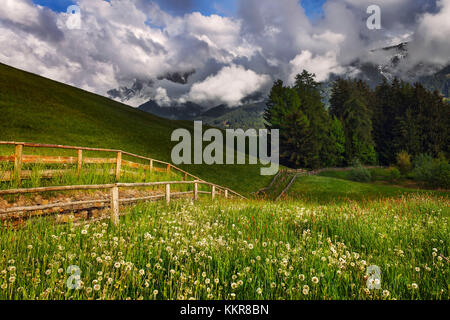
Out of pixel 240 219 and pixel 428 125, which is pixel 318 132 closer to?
pixel 428 125

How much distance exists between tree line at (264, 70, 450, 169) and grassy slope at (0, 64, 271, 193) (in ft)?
49.2

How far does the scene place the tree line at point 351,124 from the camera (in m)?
51.4

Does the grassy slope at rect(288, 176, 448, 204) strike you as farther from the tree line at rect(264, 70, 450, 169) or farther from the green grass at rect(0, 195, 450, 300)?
the green grass at rect(0, 195, 450, 300)

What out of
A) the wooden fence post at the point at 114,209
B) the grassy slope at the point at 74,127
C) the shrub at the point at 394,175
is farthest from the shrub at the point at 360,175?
the wooden fence post at the point at 114,209

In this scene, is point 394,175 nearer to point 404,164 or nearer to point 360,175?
point 404,164

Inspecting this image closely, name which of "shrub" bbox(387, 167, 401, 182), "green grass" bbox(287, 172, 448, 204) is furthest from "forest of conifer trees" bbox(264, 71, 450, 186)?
"green grass" bbox(287, 172, 448, 204)

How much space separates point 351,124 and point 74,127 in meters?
62.4

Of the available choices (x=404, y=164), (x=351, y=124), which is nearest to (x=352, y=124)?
(x=351, y=124)

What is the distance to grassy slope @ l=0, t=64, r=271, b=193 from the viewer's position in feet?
82.5

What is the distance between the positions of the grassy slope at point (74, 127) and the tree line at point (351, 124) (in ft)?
49.2

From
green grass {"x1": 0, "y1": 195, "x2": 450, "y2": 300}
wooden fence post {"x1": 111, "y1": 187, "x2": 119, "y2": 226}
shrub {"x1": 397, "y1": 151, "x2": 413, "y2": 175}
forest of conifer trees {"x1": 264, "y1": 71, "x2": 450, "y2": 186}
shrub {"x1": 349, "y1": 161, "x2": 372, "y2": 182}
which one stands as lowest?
green grass {"x1": 0, "y1": 195, "x2": 450, "y2": 300}

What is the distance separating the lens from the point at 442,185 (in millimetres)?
33812

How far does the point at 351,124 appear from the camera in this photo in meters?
61.2
